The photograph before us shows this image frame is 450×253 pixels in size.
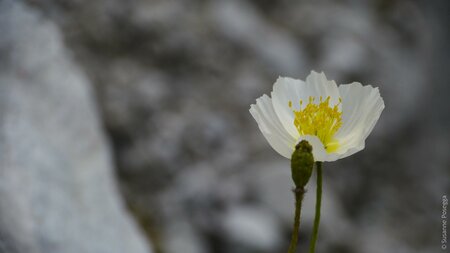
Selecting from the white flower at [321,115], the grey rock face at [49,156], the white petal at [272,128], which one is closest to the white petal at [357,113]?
the white flower at [321,115]

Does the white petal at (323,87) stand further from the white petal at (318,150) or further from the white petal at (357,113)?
the white petal at (318,150)

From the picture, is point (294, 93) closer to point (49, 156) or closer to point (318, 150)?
point (318, 150)

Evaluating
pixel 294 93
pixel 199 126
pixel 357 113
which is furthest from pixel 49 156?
pixel 357 113

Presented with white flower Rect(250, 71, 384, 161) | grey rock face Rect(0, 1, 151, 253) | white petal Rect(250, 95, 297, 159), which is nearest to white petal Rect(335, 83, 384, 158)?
white flower Rect(250, 71, 384, 161)

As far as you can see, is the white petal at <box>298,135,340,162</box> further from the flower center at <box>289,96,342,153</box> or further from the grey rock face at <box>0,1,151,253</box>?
the grey rock face at <box>0,1,151,253</box>

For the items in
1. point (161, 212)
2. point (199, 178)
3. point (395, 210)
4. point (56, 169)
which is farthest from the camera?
point (395, 210)

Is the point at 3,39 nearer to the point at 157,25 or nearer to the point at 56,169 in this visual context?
the point at 56,169

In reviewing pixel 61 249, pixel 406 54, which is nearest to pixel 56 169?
pixel 61 249
